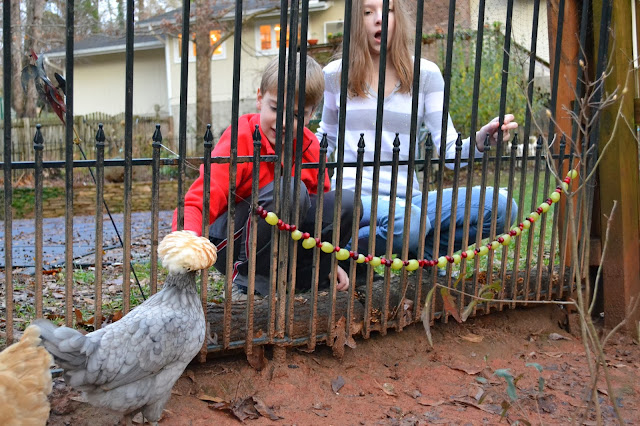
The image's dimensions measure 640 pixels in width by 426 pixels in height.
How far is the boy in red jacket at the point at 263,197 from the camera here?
2.96m

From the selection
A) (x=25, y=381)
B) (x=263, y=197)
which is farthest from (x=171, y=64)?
(x=25, y=381)

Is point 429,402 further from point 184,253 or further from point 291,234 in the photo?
point 184,253

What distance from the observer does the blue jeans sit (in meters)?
3.58

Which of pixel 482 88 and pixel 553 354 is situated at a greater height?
pixel 482 88

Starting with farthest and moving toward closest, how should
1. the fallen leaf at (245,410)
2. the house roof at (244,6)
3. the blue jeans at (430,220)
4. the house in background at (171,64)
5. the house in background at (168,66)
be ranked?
the house in background at (168,66) < the house in background at (171,64) < the house roof at (244,6) < the blue jeans at (430,220) < the fallen leaf at (245,410)

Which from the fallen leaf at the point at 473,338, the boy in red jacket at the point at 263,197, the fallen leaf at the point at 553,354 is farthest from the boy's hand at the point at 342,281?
the fallen leaf at the point at 553,354

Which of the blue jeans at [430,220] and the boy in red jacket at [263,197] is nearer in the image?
the boy in red jacket at [263,197]

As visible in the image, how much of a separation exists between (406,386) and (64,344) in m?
1.80

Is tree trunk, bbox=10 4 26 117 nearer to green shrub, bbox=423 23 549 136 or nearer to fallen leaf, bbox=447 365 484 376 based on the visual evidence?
green shrub, bbox=423 23 549 136

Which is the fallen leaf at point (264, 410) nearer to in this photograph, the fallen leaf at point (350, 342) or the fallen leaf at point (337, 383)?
the fallen leaf at point (337, 383)

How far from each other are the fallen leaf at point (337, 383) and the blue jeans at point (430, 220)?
749 millimetres

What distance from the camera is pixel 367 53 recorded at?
3775 mm

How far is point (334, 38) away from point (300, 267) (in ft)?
37.3

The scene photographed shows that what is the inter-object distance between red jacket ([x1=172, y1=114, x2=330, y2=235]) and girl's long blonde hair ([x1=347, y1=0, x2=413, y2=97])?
1.94 feet
